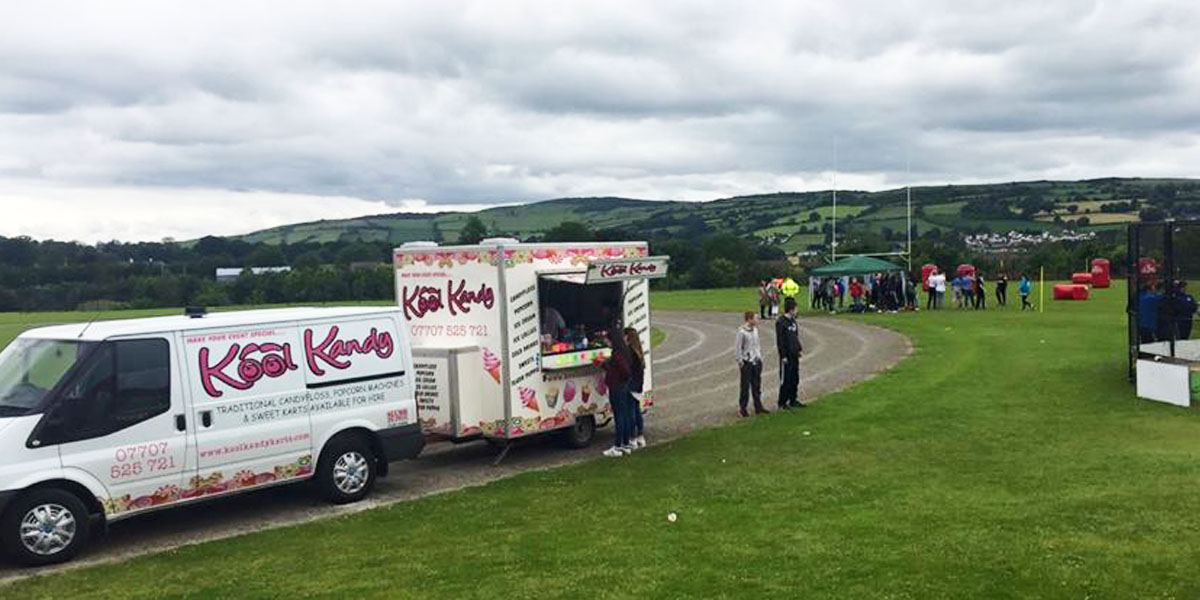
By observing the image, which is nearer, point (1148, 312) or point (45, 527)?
point (45, 527)

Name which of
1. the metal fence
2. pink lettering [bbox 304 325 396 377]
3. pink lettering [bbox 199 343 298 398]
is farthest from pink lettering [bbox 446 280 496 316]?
the metal fence

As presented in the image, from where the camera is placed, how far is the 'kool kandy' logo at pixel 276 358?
11.0 m

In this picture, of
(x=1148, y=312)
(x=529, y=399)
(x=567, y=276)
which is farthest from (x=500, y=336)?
(x=1148, y=312)

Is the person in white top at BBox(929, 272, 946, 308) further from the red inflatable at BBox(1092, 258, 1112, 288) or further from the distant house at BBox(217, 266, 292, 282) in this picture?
the distant house at BBox(217, 266, 292, 282)

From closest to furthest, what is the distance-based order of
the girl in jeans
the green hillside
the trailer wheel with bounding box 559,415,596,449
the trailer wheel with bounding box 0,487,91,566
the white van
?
the trailer wheel with bounding box 0,487,91,566 < the white van < the girl in jeans < the trailer wheel with bounding box 559,415,596,449 < the green hillside

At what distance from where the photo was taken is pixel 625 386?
14.6 metres

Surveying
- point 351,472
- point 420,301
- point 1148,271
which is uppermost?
point 420,301

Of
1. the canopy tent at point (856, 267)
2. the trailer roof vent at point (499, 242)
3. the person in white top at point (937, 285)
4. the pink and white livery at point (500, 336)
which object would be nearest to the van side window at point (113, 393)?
the pink and white livery at point (500, 336)

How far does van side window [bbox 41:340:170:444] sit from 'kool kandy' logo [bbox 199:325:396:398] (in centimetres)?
47

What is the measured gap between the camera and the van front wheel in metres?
11.9

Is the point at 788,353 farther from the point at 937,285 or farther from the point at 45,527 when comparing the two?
the point at 937,285

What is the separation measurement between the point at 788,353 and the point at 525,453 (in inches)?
217

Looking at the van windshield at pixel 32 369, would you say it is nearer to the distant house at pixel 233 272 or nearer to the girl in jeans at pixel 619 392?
the girl in jeans at pixel 619 392

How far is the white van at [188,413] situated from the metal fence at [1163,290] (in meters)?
13.6
